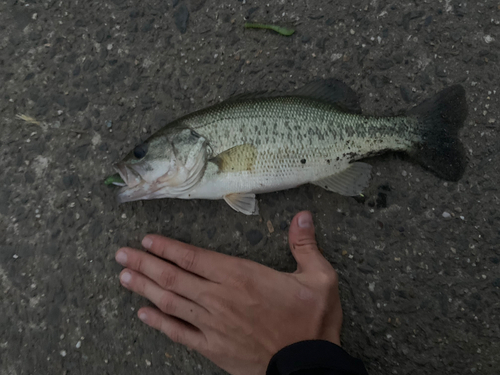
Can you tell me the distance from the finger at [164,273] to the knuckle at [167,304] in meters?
0.05

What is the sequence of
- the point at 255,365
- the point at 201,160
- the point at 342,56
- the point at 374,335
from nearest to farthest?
the point at 255,365
the point at 201,160
the point at 374,335
the point at 342,56

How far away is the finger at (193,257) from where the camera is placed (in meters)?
2.17

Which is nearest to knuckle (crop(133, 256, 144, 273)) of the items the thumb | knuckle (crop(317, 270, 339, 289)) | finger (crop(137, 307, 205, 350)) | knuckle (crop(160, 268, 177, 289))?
knuckle (crop(160, 268, 177, 289))

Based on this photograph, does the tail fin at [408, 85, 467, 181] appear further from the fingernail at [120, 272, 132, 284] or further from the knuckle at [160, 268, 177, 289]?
the fingernail at [120, 272, 132, 284]

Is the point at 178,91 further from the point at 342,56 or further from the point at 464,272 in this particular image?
the point at 464,272

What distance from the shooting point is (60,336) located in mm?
2391

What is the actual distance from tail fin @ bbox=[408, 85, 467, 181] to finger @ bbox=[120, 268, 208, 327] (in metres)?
1.81

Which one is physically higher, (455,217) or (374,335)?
(455,217)

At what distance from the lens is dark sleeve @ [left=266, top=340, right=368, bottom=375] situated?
67.8 inches

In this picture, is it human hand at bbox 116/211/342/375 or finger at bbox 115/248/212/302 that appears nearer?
human hand at bbox 116/211/342/375

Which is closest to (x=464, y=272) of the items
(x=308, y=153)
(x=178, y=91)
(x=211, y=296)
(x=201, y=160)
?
(x=308, y=153)

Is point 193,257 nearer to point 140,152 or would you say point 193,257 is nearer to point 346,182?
point 140,152

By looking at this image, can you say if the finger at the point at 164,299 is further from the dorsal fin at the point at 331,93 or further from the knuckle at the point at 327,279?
the dorsal fin at the point at 331,93

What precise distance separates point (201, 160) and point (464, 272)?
1.97 meters
